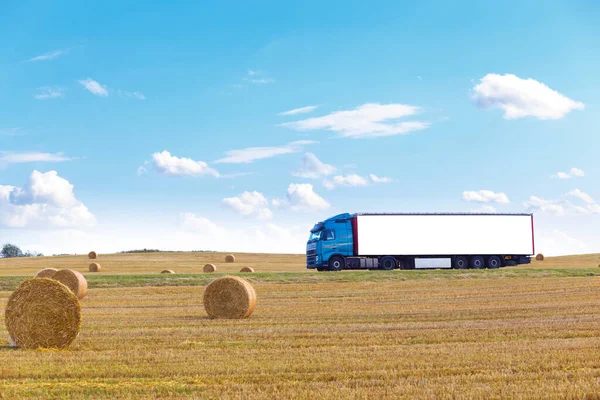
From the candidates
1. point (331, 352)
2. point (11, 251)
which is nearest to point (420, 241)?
point (331, 352)

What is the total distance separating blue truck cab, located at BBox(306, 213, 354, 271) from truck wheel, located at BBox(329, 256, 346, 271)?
230mm

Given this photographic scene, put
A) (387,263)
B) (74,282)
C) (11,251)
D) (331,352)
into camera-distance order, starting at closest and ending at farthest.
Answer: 1. (331,352)
2. (74,282)
3. (387,263)
4. (11,251)

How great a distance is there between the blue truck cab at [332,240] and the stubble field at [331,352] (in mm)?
17776

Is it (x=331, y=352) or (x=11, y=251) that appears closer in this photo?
(x=331, y=352)

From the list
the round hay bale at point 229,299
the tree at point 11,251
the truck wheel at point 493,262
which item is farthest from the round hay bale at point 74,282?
the tree at point 11,251

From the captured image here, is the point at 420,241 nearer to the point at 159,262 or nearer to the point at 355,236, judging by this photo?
the point at 355,236

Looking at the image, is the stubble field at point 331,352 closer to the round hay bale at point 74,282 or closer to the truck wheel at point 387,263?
the round hay bale at point 74,282

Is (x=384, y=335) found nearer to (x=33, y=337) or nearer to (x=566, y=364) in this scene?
(x=566, y=364)

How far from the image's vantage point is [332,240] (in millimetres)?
47875

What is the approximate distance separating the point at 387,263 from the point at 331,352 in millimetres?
34115

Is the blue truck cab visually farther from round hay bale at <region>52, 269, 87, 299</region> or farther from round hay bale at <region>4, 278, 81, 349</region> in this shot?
round hay bale at <region>4, 278, 81, 349</region>

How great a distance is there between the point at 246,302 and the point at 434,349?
9.42 metres

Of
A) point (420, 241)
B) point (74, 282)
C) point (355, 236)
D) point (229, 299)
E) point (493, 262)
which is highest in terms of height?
point (355, 236)

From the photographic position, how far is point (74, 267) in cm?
6775
